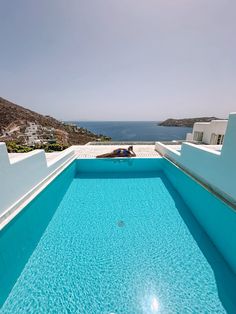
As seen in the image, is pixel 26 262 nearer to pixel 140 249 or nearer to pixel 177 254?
pixel 140 249

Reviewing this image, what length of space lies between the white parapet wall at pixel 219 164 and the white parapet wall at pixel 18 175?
538 centimetres

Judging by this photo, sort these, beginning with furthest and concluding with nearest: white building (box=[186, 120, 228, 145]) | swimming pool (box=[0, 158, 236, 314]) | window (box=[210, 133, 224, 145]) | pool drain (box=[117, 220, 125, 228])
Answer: window (box=[210, 133, 224, 145]) < white building (box=[186, 120, 228, 145]) < pool drain (box=[117, 220, 125, 228]) < swimming pool (box=[0, 158, 236, 314])

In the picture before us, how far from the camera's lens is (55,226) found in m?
4.66

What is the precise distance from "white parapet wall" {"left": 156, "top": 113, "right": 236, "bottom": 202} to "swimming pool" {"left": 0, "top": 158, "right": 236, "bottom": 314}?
1.30 ft

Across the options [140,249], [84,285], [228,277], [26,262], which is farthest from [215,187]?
[26,262]

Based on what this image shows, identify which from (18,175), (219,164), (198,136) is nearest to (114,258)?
(18,175)

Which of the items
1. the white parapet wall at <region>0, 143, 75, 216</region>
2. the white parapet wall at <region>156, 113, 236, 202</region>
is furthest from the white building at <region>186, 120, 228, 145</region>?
the white parapet wall at <region>0, 143, 75, 216</region>

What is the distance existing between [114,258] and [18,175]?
10.6 feet

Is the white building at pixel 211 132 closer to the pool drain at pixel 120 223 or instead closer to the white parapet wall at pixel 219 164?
the white parapet wall at pixel 219 164

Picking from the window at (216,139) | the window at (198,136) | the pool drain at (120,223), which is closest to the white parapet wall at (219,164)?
the pool drain at (120,223)

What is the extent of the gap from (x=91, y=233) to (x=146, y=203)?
2.41 m

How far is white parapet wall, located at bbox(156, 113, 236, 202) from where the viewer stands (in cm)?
371

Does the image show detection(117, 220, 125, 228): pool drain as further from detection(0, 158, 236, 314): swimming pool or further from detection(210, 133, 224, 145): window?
detection(210, 133, 224, 145): window

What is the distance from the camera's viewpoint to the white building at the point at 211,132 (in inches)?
402
